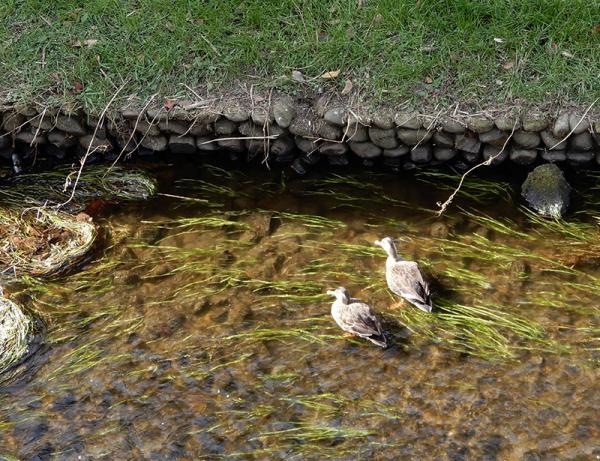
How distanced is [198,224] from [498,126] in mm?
3481

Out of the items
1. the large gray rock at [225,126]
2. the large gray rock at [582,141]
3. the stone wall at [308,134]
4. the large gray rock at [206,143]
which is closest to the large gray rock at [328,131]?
the stone wall at [308,134]

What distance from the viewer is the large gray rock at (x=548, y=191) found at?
8.46 m

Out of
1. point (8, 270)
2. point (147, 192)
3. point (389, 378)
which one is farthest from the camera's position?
point (147, 192)

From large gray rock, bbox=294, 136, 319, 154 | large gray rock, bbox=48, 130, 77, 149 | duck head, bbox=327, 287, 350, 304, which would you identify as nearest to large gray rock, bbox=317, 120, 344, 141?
large gray rock, bbox=294, 136, 319, 154

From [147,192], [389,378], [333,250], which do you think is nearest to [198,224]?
[147,192]

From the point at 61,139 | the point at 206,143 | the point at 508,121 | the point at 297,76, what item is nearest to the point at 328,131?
the point at 297,76

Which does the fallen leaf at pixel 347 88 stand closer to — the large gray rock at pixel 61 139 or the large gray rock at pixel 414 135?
the large gray rock at pixel 414 135

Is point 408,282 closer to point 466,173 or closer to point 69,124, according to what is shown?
point 466,173

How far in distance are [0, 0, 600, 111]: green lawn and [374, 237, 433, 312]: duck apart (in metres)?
2.21

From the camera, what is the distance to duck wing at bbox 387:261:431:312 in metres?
7.27

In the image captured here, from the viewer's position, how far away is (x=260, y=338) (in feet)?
23.9

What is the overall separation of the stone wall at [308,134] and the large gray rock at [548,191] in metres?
0.33

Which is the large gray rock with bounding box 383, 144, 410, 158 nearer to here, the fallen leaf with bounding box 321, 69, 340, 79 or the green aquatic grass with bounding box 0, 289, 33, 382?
the fallen leaf with bounding box 321, 69, 340, 79

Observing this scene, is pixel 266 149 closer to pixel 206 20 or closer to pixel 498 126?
pixel 206 20
